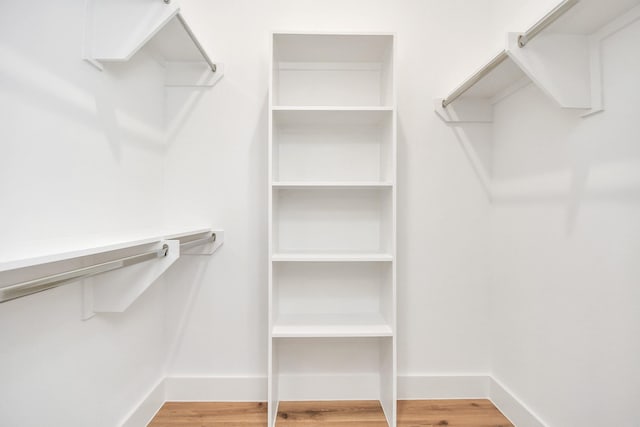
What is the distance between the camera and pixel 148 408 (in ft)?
5.15

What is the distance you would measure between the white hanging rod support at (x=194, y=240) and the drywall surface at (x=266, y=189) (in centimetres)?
10

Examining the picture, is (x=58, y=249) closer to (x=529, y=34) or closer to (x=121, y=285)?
(x=121, y=285)

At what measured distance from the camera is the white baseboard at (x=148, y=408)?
56.2 inches

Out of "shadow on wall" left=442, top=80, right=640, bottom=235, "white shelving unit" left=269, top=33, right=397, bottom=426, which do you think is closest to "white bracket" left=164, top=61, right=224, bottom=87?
"white shelving unit" left=269, top=33, right=397, bottom=426

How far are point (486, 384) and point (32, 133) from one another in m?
2.12

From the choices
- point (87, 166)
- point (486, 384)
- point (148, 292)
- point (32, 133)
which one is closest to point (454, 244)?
point (486, 384)

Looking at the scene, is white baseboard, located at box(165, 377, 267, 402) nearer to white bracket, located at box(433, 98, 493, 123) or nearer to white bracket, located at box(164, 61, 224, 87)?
white bracket, located at box(164, 61, 224, 87)

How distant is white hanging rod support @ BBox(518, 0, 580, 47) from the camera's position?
0.96 meters

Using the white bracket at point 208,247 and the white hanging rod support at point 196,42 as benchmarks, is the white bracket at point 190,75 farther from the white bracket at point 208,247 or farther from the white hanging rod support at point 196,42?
the white bracket at point 208,247

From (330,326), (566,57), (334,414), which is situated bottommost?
(334,414)

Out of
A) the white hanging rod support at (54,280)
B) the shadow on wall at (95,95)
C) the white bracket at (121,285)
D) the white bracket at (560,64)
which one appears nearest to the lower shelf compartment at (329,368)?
the white bracket at (121,285)

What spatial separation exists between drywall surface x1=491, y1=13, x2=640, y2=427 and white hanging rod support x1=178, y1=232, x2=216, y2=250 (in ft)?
4.60

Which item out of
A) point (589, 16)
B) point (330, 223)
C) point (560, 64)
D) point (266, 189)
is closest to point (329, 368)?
point (330, 223)

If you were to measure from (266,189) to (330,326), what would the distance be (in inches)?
28.7
